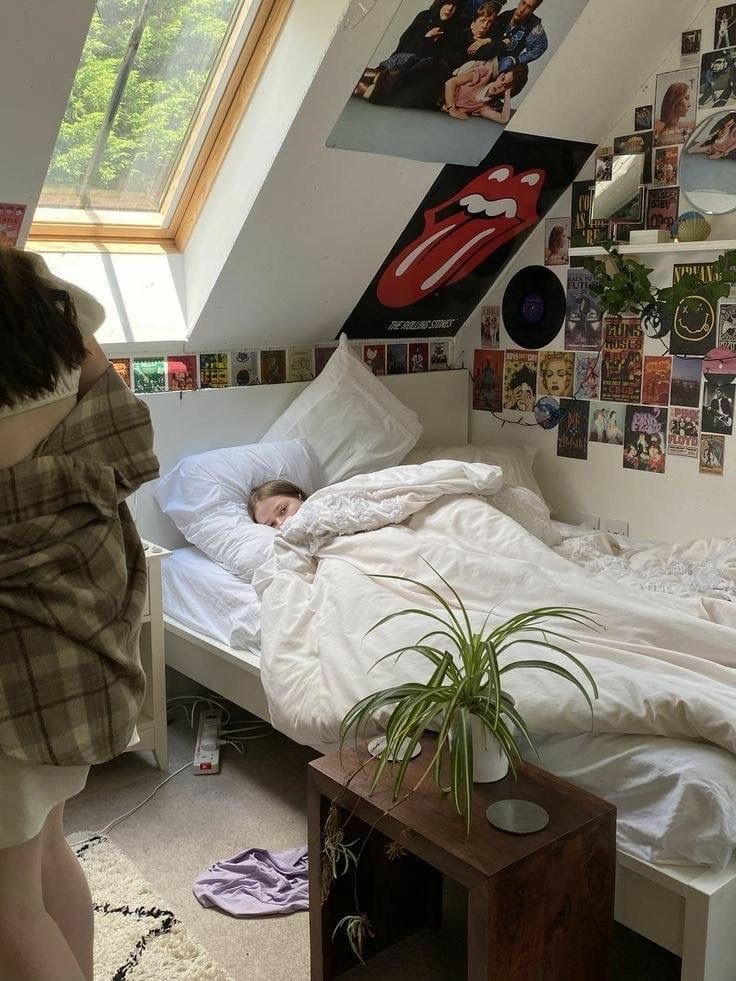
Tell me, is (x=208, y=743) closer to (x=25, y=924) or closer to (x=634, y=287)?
(x=25, y=924)

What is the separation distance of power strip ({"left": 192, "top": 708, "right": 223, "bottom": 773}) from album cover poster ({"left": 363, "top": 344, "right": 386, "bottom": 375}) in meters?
1.33

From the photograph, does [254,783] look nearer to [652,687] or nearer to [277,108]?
[652,687]

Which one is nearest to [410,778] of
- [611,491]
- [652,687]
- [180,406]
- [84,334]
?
[652,687]

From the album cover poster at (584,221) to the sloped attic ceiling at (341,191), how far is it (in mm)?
165

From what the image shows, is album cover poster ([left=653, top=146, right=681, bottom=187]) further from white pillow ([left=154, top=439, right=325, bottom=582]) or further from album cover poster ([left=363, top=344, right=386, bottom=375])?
white pillow ([left=154, top=439, right=325, bottom=582])

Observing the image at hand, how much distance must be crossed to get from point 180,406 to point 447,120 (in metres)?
1.14

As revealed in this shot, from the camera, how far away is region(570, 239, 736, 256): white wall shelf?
8.99 ft

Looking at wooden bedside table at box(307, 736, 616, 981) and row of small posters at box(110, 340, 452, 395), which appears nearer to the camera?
wooden bedside table at box(307, 736, 616, 981)

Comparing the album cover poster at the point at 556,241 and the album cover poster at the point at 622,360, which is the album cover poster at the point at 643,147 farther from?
the album cover poster at the point at 622,360

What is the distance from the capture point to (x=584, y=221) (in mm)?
3215

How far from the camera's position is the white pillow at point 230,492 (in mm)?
2592

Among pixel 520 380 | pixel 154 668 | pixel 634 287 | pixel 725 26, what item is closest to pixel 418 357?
pixel 520 380

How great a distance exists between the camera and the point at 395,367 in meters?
3.48

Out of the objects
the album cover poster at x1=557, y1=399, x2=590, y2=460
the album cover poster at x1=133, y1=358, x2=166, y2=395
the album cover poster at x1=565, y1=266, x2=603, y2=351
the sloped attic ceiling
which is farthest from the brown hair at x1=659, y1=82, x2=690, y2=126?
the album cover poster at x1=133, y1=358, x2=166, y2=395
